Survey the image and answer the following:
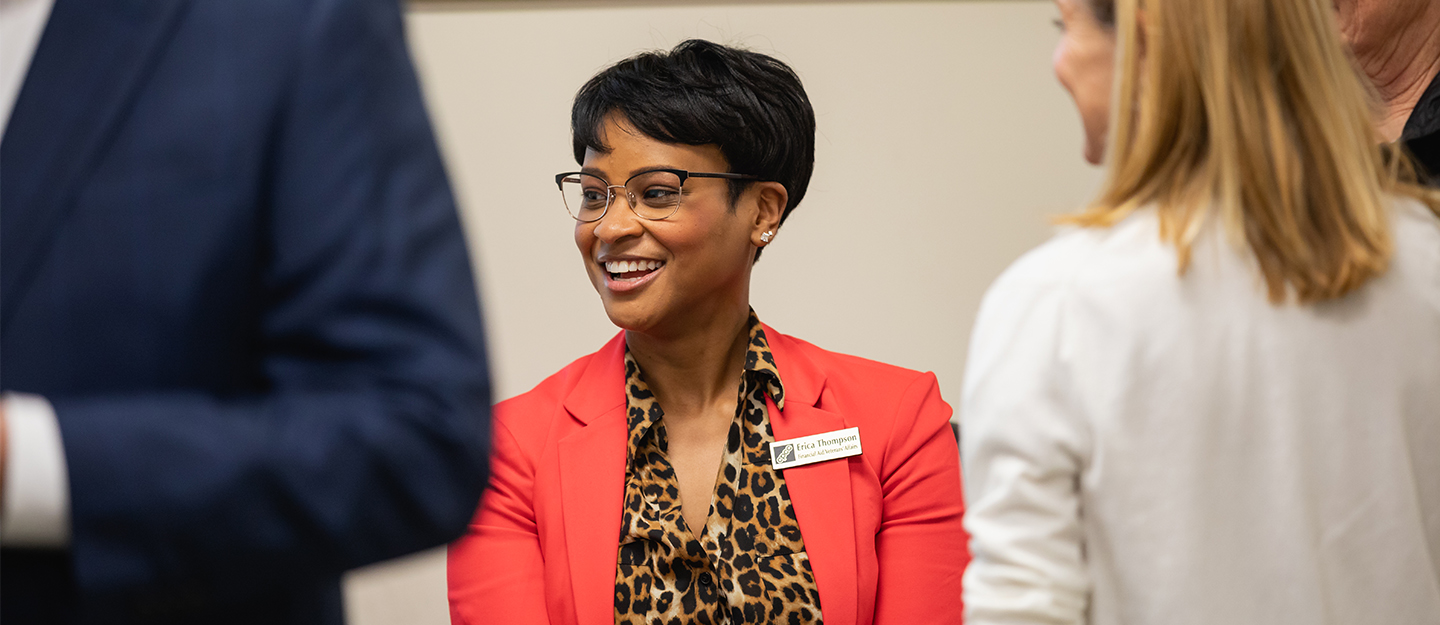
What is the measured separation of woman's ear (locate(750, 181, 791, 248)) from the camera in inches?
93.8

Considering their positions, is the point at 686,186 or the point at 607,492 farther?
the point at 686,186

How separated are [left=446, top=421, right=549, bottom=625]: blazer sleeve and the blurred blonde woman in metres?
1.02

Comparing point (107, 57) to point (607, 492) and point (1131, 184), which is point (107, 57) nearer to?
point (1131, 184)

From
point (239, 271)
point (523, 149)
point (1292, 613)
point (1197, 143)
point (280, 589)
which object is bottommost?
point (1292, 613)

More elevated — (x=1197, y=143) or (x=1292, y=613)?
(x=1197, y=143)

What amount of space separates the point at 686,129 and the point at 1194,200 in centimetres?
125

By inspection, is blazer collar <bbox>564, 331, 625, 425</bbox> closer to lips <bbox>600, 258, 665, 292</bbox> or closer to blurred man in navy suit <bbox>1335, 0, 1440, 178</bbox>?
lips <bbox>600, 258, 665, 292</bbox>

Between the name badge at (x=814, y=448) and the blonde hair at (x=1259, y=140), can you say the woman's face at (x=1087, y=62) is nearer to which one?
the blonde hair at (x=1259, y=140)

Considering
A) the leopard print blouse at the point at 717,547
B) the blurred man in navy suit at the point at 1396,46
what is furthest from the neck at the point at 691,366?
the blurred man in navy suit at the point at 1396,46

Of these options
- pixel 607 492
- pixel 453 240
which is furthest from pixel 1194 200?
pixel 607 492

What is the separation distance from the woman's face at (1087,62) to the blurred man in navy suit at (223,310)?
2.70 ft

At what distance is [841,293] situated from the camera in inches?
144

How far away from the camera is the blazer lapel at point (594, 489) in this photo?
196 cm

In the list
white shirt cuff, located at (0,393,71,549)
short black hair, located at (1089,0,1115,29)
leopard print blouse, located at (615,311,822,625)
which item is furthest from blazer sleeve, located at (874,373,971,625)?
white shirt cuff, located at (0,393,71,549)
